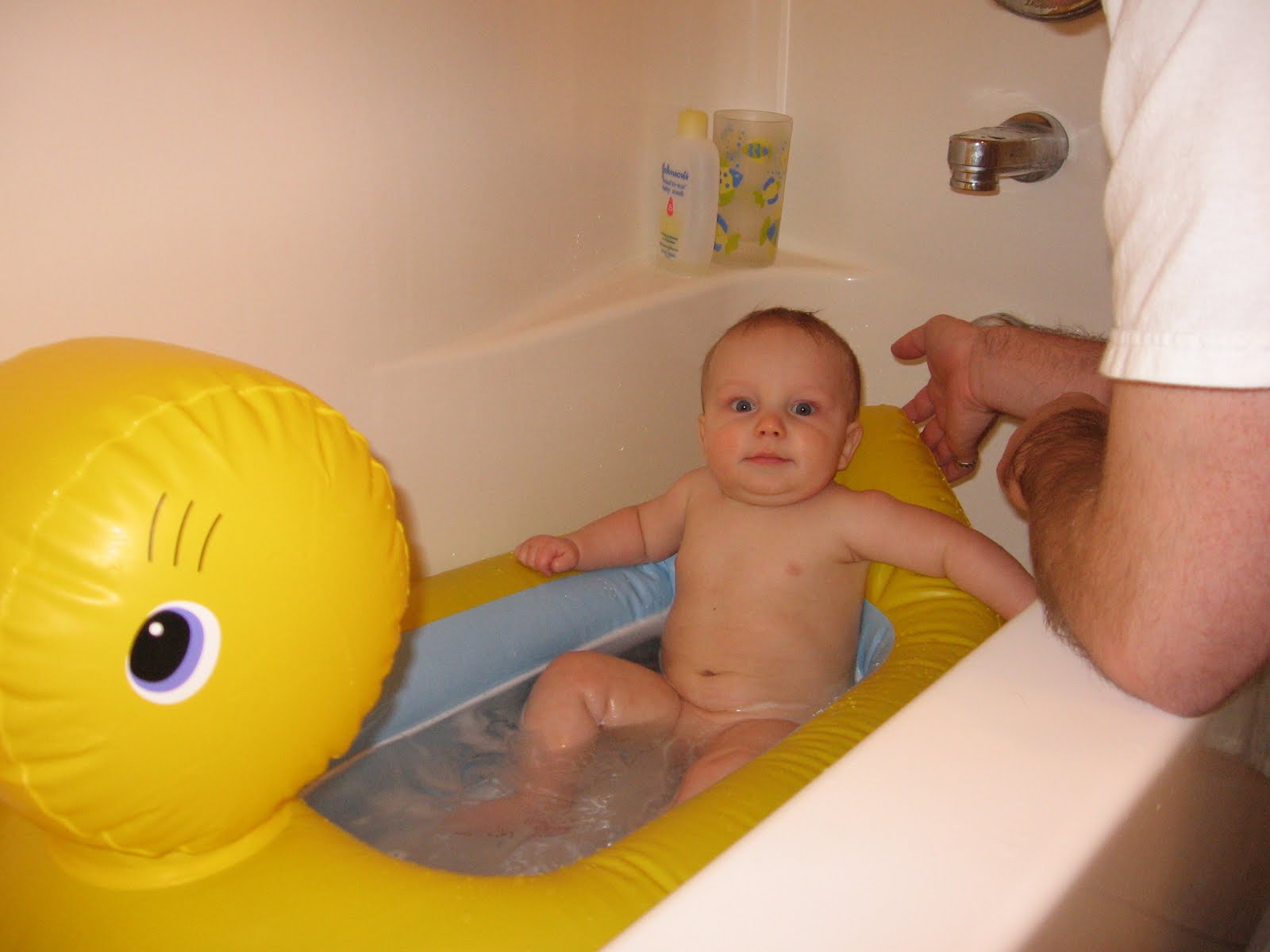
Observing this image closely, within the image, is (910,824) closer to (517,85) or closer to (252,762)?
(252,762)

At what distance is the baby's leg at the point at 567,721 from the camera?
3.59 feet

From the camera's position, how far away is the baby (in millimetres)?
1195

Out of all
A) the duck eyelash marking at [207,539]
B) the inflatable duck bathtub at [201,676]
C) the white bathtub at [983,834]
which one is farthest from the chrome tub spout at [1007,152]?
the duck eyelash marking at [207,539]

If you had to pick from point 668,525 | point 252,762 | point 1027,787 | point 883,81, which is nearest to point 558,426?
point 668,525

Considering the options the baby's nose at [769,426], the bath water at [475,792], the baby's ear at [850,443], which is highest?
the baby's nose at [769,426]

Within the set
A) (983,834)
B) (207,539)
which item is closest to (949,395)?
(983,834)

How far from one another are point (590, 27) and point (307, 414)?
3.37 ft

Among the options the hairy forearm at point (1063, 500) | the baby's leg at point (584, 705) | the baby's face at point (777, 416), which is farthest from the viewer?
the baby's face at point (777, 416)

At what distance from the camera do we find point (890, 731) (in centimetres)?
59

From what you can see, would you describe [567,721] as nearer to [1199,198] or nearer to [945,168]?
[1199,198]

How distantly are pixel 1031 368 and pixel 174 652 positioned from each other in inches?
39.5

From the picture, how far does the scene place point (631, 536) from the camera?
4.52 ft

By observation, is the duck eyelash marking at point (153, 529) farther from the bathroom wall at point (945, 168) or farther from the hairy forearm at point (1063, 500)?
the bathroom wall at point (945, 168)

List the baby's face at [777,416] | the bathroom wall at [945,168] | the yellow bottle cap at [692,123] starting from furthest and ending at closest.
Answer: the yellow bottle cap at [692,123]
the bathroom wall at [945,168]
the baby's face at [777,416]
